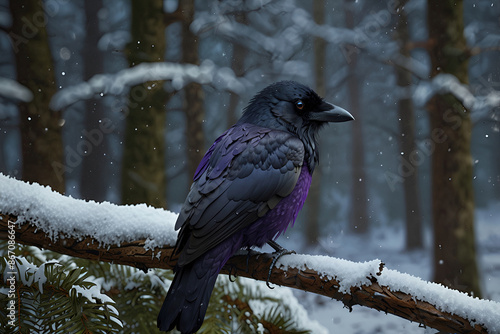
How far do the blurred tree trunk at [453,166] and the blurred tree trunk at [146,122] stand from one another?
264 centimetres

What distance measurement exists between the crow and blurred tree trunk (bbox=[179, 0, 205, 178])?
2.70m

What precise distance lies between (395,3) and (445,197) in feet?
10.4

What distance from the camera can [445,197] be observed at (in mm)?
4320

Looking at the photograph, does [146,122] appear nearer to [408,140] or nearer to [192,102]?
[192,102]

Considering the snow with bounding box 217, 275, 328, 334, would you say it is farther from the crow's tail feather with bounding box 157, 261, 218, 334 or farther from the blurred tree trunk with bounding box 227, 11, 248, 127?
the blurred tree trunk with bounding box 227, 11, 248, 127

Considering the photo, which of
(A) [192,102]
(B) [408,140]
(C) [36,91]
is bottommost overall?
(C) [36,91]

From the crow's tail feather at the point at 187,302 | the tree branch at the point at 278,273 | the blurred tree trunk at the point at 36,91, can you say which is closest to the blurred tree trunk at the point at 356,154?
the blurred tree trunk at the point at 36,91

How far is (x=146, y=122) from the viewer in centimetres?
402

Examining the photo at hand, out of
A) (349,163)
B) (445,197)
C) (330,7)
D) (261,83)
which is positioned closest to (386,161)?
(349,163)

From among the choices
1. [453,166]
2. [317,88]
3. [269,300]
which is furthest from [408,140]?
[269,300]

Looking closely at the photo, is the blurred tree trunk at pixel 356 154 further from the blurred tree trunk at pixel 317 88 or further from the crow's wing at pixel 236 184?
the crow's wing at pixel 236 184

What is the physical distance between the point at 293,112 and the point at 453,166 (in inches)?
114

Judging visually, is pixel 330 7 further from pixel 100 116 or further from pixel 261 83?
pixel 100 116

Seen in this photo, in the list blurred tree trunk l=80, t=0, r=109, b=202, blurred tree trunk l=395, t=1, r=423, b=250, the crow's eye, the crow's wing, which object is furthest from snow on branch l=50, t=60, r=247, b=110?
blurred tree trunk l=395, t=1, r=423, b=250
